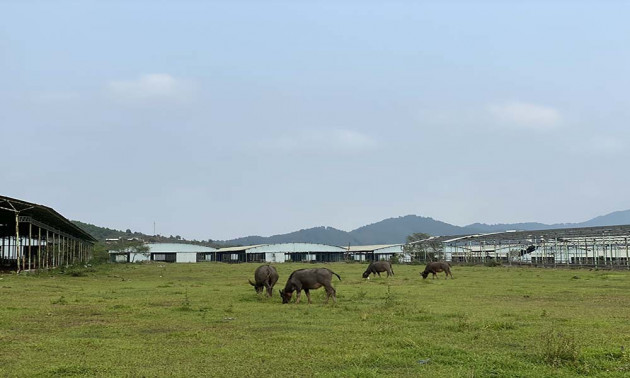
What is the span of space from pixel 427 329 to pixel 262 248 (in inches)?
4498

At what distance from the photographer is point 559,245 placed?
76000 mm

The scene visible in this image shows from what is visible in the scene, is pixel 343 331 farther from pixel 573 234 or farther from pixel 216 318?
pixel 573 234

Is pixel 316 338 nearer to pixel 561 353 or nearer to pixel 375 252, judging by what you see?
pixel 561 353

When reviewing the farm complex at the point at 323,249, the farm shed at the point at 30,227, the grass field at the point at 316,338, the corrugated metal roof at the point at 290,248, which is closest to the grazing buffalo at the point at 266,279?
the grass field at the point at 316,338

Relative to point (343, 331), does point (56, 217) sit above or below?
above

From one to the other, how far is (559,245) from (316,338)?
233ft

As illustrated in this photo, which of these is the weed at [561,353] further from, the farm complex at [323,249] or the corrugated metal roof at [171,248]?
the corrugated metal roof at [171,248]

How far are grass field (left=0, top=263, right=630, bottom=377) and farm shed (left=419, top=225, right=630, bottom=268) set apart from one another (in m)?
42.6

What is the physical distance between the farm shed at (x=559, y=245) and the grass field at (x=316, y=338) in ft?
140

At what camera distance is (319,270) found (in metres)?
23.1

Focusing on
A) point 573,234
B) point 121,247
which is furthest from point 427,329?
point 121,247

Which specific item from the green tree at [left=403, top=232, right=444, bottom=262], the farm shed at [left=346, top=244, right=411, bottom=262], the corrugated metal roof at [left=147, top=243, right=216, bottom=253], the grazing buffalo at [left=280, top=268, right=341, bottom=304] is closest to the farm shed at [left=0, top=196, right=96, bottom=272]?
the grazing buffalo at [left=280, top=268, right=341, bottom=304]

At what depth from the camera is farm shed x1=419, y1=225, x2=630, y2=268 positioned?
203 feet

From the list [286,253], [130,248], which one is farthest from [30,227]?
[286,253]
